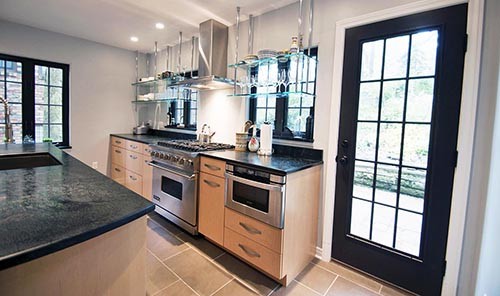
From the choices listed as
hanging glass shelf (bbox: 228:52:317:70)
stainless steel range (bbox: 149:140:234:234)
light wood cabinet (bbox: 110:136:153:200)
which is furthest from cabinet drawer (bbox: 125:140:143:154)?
hanging glass shelf (bbox: 228:52:317:70)

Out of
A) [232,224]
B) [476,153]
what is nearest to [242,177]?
[232,224]

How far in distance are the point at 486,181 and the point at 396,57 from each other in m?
1.06

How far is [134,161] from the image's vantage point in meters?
3.71

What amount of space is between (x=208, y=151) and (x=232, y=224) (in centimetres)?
83

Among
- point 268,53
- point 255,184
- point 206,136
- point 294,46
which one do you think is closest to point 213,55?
point 268,53

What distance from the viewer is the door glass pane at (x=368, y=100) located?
2021mm

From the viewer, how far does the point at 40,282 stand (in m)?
0.69

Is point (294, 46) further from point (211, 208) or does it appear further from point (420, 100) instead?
point (211, 208)

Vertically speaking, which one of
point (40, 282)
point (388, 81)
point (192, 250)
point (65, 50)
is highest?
point (65, 50)

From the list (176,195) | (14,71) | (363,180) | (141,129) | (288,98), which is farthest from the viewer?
(141,129)

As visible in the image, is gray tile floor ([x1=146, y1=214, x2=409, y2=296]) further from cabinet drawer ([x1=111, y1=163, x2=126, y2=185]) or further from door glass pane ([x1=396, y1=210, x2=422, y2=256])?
cabinet drawer ([x1=111, y1=163, x2=126, y2=185])

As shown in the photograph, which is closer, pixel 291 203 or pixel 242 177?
pixel 291 203

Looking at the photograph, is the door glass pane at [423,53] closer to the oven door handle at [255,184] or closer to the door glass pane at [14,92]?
the oven door handle at [255,184]

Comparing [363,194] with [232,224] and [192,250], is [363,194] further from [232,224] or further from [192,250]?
[192,250]
